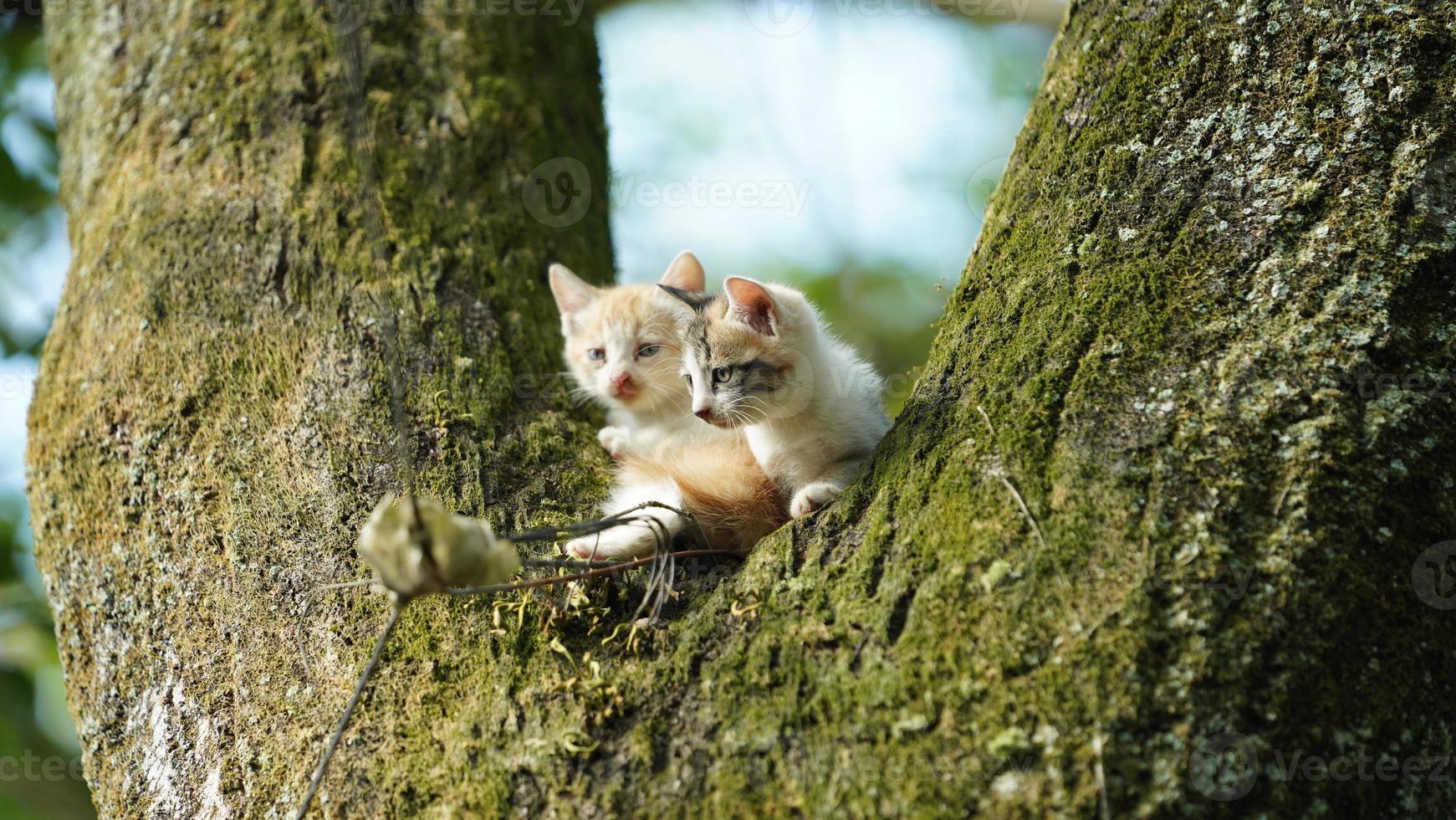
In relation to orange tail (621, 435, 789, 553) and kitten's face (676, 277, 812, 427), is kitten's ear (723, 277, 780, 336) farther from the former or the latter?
orange tail (621, 435, 789, 553)

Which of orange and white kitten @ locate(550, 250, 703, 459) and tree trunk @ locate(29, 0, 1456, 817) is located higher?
tree trunk @ locate(29, 0, 1456, 817)

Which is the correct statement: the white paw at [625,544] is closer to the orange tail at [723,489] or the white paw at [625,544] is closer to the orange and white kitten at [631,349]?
the orange tail at [723,489]

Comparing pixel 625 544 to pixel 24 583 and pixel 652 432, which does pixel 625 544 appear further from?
pixel 24 583

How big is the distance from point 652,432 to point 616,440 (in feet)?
1.86

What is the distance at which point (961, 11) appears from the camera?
626 centimetres

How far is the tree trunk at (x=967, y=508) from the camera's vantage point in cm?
158

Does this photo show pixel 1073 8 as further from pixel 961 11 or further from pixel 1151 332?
pixel 961 11

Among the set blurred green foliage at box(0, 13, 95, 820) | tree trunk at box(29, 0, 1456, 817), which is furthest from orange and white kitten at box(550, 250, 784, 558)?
blurred green foliage at box(0, 13, 95, 820)

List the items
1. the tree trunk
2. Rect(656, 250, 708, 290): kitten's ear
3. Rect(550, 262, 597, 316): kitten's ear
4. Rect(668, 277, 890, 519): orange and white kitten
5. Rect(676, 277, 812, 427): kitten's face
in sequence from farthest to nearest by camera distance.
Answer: Rect(656, 250, 708, 290): kitten's ear → Rect(550, 262, 597, 316): kitten's ear → Rect(676, 277, 812, 427): kitten's face → Rect(668, 277, 890, 519): orange and white kitten → the tree trunk

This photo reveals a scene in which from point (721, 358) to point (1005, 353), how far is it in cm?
132

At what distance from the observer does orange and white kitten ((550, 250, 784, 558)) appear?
2.64m

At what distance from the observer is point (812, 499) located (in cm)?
262

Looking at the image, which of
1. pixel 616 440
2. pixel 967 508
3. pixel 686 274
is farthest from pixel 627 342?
pixel 967 508

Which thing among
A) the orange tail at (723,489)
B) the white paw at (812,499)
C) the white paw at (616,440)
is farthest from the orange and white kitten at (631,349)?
the white paw at (812,499)
